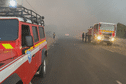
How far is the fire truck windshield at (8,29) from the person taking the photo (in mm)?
2787

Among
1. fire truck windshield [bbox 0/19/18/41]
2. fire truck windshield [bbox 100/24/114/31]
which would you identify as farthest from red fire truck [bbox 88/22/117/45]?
fire truck windshield [bbox 0/19/18/41]

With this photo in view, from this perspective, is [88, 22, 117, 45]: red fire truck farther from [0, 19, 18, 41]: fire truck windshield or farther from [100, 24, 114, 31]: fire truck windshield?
[0, 19, 18, 41]: fire truck windshield

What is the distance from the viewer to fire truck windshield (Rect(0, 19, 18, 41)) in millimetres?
2787

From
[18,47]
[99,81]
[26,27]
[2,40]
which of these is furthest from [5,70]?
[99,81]

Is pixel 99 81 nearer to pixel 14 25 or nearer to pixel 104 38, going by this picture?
pixel 14 25

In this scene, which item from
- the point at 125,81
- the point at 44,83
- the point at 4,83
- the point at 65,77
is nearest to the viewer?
the point at 4,83

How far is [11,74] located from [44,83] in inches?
107

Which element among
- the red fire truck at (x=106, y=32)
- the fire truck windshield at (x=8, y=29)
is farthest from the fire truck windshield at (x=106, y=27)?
the fire truck windshield at (x=8, y=29)

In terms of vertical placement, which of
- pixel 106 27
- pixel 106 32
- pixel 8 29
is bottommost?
pixel 8 29

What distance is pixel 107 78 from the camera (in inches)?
200

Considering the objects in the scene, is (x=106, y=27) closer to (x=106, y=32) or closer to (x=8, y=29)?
(x=106, y=32)

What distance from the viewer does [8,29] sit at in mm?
2869

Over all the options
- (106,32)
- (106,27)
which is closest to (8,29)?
(106,32)

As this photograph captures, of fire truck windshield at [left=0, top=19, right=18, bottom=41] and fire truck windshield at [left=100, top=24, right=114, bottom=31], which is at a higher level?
fire truck windshield at [left=100, top=24, right=114, bottom=31]
